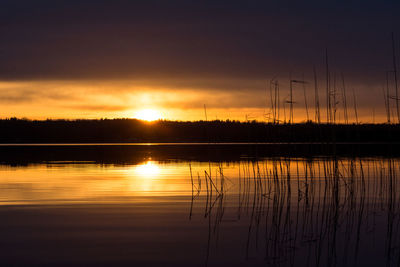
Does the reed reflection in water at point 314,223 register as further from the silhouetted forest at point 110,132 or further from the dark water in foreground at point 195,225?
the silhouetted forest at point 110,132

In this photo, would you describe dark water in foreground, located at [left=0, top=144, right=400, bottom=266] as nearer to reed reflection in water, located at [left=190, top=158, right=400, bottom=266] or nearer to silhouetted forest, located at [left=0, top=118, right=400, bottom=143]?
reed reflection in water, located at [left=190, top=158, right=400, bottom=266]

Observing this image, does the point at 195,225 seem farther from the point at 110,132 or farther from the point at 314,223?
the point at 110,132

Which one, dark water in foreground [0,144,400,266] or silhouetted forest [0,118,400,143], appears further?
silhouetted forest [0,118,400,143]

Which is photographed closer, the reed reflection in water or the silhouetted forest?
the reed reflection in water

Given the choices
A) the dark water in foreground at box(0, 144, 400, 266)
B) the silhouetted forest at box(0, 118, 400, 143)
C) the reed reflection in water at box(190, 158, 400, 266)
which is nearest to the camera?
the dark water in foreground at box(0, 144, 400, 266)

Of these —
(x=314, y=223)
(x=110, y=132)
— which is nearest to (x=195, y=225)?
(x=314, y=223)

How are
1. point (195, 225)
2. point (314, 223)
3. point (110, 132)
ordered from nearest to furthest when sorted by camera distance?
point (195, 225) < point (314, 223) < point (110, 132)

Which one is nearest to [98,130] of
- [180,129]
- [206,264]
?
[180,129]

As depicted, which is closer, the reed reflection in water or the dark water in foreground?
the dark water in foreground

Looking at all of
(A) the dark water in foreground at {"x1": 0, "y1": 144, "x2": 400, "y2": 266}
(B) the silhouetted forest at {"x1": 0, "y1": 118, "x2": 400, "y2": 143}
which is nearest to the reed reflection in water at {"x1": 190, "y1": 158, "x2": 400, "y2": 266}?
(A) the dark water in foreground at {"x1": 0, "y1": 144, "x2": 400, "y2": 266}

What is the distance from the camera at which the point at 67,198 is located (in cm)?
1221

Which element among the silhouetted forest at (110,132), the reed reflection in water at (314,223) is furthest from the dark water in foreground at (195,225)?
the silhouetted forest at (110,132)

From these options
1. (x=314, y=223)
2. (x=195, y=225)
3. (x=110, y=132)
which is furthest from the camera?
(x=110, y=132)

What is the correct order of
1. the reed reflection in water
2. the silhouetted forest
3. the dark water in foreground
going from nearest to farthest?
the dark water in foreground → the reed reflection in water → the silhouetted forest
